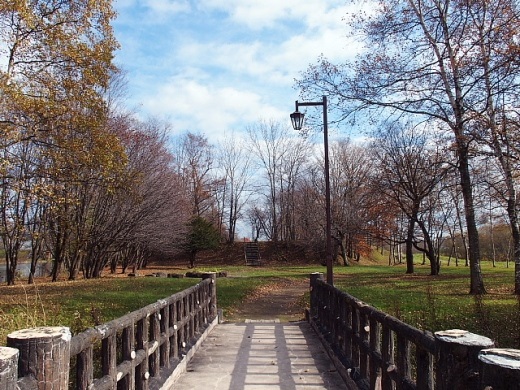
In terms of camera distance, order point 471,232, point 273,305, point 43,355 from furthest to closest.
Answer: point 471,232 → point 273,305 → point 43,355

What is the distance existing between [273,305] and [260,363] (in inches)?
369

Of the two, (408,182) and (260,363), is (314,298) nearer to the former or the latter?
(260,363)

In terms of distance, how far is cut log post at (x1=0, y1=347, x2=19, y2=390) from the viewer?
2.17m

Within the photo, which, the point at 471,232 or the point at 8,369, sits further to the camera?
the point at 471,232

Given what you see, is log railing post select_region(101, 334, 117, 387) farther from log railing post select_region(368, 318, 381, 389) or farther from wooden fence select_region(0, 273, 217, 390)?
log railing post select_region(368, 318, 381, 389)

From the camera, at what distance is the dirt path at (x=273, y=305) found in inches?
536

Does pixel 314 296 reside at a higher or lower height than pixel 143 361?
higher

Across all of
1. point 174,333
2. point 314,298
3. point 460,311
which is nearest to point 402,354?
point 174,333

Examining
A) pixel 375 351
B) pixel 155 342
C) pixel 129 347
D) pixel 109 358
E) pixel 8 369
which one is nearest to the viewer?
pixel 8 369

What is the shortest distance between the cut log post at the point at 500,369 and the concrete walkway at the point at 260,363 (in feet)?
12.2

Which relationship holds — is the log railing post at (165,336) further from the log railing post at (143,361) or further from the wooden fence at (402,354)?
the wooden fence at (402,354)

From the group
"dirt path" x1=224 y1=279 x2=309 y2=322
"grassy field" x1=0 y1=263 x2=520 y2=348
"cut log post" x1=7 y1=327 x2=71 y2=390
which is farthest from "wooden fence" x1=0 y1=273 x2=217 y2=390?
"dirt path" x1=224 y1=279 x2=309 y2=322

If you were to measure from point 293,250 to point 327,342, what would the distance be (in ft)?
145

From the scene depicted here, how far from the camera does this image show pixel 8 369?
2.21 metres
